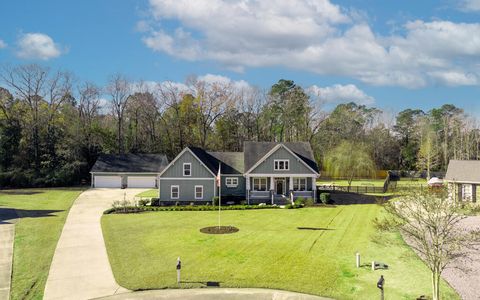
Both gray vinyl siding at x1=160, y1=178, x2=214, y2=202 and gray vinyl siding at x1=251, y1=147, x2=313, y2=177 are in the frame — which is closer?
gray vinyl siding at x1=160, y1=178, x2=214, y2=202

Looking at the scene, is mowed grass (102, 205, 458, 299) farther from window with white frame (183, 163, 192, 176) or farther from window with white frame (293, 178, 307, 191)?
window with white frame (293, 178, 307, 191)

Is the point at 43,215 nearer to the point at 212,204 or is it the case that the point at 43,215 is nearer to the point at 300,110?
the point at 212,204

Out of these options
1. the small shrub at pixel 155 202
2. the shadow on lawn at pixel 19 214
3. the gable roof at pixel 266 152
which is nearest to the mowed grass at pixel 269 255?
the shadow on lawn at pixel 19 214

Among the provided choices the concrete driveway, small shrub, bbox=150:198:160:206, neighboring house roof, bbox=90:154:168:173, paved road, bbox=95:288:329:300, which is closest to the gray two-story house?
small shrub, bbox=150:198:160:206

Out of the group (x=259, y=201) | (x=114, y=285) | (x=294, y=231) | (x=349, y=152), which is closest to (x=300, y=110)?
(x=349, y=152)

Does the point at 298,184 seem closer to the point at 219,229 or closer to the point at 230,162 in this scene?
the point at 230,162

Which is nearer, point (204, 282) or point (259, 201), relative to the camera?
point (204, 282)

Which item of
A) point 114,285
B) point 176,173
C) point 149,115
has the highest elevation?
point 149,115
